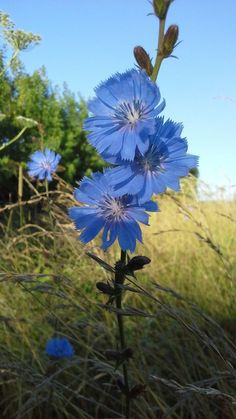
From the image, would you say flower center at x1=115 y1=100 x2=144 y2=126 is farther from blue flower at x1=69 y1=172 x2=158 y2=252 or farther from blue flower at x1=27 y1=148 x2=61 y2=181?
blue flower at x1=27 y1=148 x2=61 y2=181

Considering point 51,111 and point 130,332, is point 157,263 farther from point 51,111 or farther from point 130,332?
point 51,111

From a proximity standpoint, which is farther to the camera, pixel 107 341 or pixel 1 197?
pixel 1 197

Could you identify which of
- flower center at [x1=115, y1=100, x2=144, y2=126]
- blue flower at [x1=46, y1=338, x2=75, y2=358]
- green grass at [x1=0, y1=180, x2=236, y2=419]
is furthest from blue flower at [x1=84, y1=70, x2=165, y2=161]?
blue flower at [x1=46, y1=338, x2=75, y2=358]

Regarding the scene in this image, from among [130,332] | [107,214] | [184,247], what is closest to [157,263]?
[184,247]

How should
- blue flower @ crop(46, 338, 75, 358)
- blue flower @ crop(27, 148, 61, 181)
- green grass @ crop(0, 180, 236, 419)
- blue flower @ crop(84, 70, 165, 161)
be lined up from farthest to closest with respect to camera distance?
blue flower @ crop(27, 148, 61, 181) → blue flower @ crop(46, 338, 75, 358) → green grass @ crop(0, 180, 236, 419) → blue flower @ crop(84, 70, 165, 161)

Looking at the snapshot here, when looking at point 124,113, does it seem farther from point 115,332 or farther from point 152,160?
point 115,332

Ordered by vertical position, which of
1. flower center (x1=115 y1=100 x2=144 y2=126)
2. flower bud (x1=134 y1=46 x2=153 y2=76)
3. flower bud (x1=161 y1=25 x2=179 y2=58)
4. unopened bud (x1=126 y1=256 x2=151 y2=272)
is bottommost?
unopened bud (x1=126 y1=256 x2=151 y2=272)

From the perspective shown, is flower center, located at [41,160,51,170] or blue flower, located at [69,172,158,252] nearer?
blue flower, located at [69,172,158,252]
